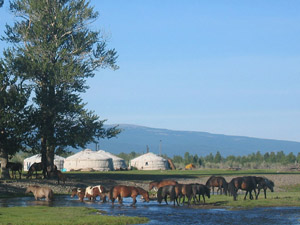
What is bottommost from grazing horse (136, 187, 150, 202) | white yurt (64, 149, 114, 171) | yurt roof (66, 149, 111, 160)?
grazing horse (136, 187, 150, 202)

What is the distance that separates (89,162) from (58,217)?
204 ft

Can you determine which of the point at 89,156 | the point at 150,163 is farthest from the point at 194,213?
the point at 150,163

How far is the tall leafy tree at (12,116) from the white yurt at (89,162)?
36.2 metres

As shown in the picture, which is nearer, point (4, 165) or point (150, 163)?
point (4, 165)

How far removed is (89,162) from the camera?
86.5 m

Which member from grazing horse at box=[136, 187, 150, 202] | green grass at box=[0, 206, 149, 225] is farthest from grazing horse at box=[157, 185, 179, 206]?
green grass at box=[0, 206, 149, 225]

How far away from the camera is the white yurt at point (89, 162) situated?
282 feet

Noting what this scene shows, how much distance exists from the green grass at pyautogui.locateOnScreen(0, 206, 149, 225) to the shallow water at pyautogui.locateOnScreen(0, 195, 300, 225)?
1078 millimetres

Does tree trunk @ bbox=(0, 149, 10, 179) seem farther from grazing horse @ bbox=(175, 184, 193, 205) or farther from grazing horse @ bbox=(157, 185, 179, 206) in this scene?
grazing horse @ bbox=(175, 184, 193, 205)

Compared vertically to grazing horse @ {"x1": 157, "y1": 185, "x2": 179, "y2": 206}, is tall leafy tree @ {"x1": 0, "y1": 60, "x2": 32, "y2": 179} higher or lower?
higher

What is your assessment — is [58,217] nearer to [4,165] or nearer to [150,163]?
[4,165]

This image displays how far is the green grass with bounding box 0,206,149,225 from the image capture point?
76.3 feet

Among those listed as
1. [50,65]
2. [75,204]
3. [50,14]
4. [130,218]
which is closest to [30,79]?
[50,65]

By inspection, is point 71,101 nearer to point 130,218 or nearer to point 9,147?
point 9,147
